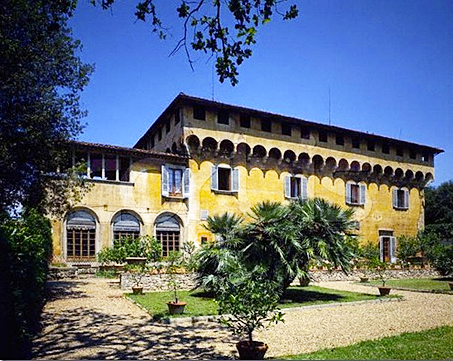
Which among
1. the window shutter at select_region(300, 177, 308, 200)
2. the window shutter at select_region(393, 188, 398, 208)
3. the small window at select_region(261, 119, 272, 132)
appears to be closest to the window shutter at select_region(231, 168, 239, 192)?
the small window at select_region(261, 119, 272, 132)

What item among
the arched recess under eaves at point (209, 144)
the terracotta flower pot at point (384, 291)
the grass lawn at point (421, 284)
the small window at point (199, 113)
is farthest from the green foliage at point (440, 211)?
the small window at point (199, 113)

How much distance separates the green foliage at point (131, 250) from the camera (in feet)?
71.9

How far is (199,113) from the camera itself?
26.5m

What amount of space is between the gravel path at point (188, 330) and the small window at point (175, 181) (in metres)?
11.5

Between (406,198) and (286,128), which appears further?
(406,198)

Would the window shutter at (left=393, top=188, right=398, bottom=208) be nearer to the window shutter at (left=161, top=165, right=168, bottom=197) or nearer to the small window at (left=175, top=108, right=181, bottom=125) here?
the small window at (left=175, top=108, right=181, bottom=125)

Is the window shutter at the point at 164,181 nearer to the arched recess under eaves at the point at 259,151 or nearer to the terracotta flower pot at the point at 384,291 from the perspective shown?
the arched recess under eaves at the point at 259,151

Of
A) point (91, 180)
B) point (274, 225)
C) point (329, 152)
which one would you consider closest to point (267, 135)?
point (329, 152)

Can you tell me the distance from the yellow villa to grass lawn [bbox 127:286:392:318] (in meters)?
5.84

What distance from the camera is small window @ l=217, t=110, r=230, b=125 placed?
89.4 ft

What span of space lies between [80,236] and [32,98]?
985 centimetres

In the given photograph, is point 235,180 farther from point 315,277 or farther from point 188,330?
point 188,330

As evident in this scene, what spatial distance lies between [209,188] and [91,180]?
26.0 ft

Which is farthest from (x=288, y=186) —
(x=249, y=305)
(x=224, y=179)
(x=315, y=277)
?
(x=249, y=305)
